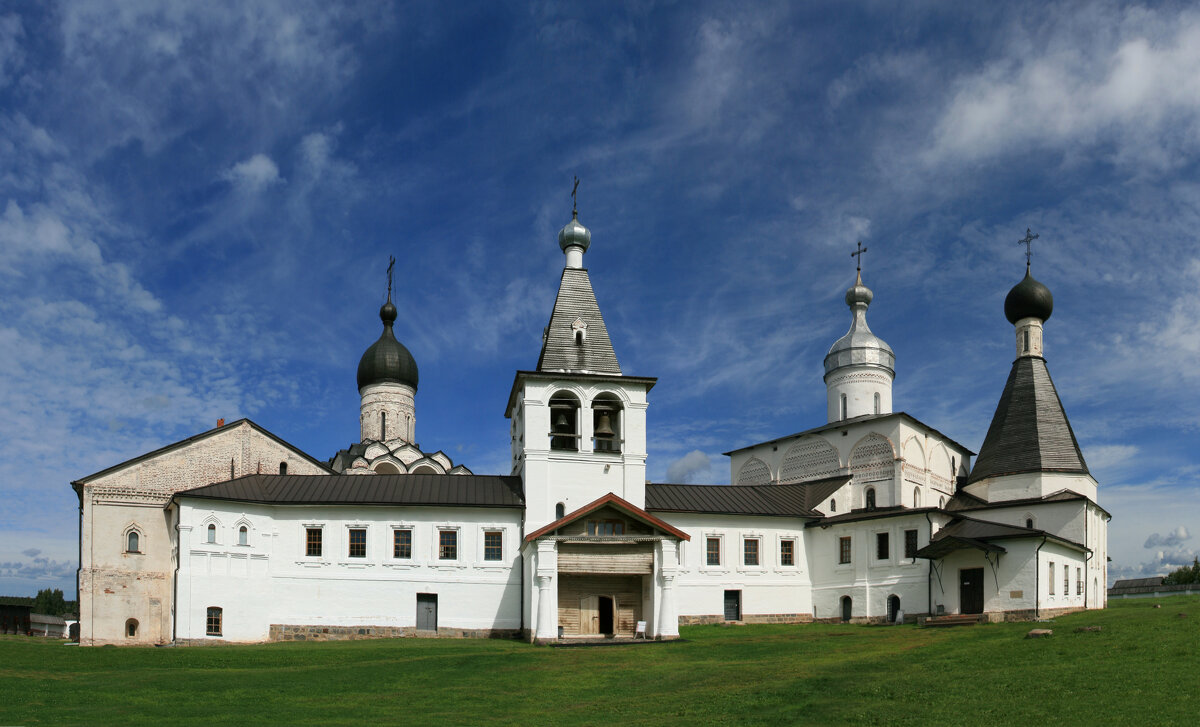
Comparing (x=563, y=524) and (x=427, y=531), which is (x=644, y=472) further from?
(x=427, y=531)

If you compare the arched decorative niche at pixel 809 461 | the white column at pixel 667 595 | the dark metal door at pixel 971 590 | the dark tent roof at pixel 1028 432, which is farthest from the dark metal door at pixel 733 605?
the dark tent roof at pixel 1028 432

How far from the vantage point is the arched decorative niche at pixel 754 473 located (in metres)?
46.8

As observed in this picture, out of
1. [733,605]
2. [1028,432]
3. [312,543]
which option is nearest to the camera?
[312,543]

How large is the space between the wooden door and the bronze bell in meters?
5.42

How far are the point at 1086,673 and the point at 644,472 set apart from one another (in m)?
17.7

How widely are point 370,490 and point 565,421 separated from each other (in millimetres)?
7251

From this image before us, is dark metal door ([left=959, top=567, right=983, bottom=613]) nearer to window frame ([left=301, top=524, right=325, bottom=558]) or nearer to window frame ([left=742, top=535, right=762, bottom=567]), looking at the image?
window frame ([left=742, top=535, right=762, bottom=567])

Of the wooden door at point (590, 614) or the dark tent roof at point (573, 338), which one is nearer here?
the wooden door at point (590, 614)

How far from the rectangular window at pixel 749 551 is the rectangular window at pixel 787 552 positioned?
3.49ft

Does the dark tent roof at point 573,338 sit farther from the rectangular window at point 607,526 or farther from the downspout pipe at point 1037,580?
the downspout pipe at point 1037,580

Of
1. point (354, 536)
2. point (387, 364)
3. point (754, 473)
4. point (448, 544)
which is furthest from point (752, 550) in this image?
point (387, 364)

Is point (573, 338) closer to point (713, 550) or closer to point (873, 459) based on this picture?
point (713, 550)

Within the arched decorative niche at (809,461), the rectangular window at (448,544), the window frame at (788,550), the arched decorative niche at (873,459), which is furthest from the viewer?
the arched decorative niche at (809,461)

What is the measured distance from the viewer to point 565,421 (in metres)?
34.9
